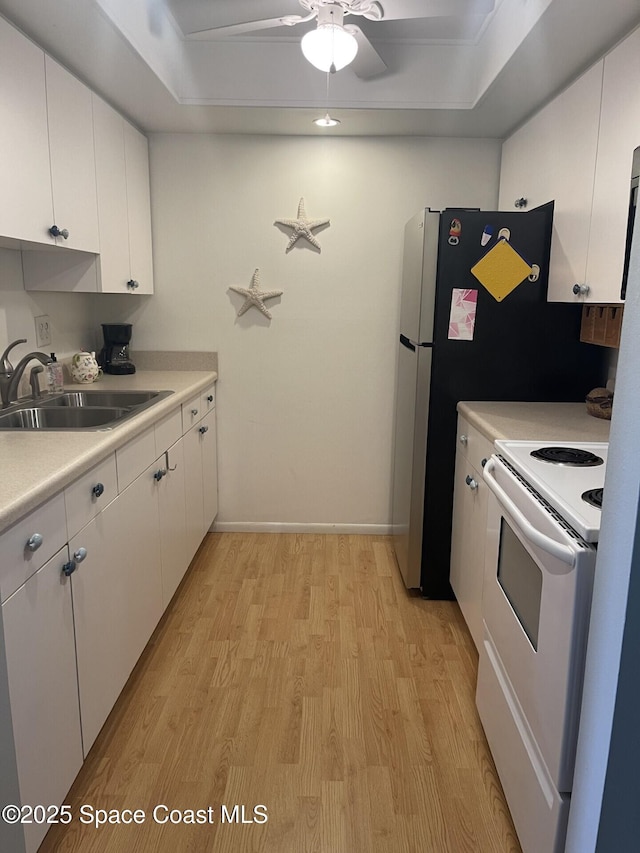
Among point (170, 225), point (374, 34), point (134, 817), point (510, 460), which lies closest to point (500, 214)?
point (374, 34)

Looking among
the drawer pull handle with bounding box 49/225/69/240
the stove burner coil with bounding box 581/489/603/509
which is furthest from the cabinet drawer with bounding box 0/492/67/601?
the stove burner coil with bounding box 581/489/603/509

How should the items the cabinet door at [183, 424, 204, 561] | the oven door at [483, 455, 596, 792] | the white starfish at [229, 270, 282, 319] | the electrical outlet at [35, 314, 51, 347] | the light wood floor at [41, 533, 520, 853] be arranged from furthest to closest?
1. the white starfish at [229, 270, 282, 319]
2. the cabinet door at [183, 424, 204, 561]
3. the electrical outlet at [35, 314, 51, 347]
4. the light wood floor at [41, 533, 520, 853]
5. the oven door at [483, 455, 596, 792]

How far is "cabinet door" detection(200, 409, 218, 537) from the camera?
10.5 ft

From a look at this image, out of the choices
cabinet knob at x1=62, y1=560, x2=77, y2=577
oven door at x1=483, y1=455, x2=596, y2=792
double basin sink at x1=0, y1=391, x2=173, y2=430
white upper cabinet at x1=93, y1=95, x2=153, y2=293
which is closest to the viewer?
oven door at x1=483, y1=455, x2=596, y2=792

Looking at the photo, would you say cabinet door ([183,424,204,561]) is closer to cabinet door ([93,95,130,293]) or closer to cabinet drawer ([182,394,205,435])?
cabinet drawer ([182,394,205,435])

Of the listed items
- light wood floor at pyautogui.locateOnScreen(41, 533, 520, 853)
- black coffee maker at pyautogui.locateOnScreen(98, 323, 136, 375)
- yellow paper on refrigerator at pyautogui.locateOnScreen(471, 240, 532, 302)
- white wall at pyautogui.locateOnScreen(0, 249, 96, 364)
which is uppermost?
yellow paper on refrigerator at pyautogui.locateOnScreen(471, 240, 532, 302)

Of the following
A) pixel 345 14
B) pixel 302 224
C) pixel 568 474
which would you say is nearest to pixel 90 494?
pixel 568 474

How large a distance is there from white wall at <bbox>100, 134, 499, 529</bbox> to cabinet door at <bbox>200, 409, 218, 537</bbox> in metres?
0.10

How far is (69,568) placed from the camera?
4.99ft

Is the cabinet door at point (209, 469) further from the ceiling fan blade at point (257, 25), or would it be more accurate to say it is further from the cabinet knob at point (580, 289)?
the cabinet knob at point (580, 289)

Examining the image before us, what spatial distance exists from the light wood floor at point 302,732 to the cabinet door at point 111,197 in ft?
4.87

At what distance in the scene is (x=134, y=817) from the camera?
5.41 ft

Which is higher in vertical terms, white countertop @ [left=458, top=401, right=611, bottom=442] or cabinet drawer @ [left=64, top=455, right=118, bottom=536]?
white countertop @ [left=458, top=401, right=611, bottom=442]

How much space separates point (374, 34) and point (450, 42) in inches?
13.3
